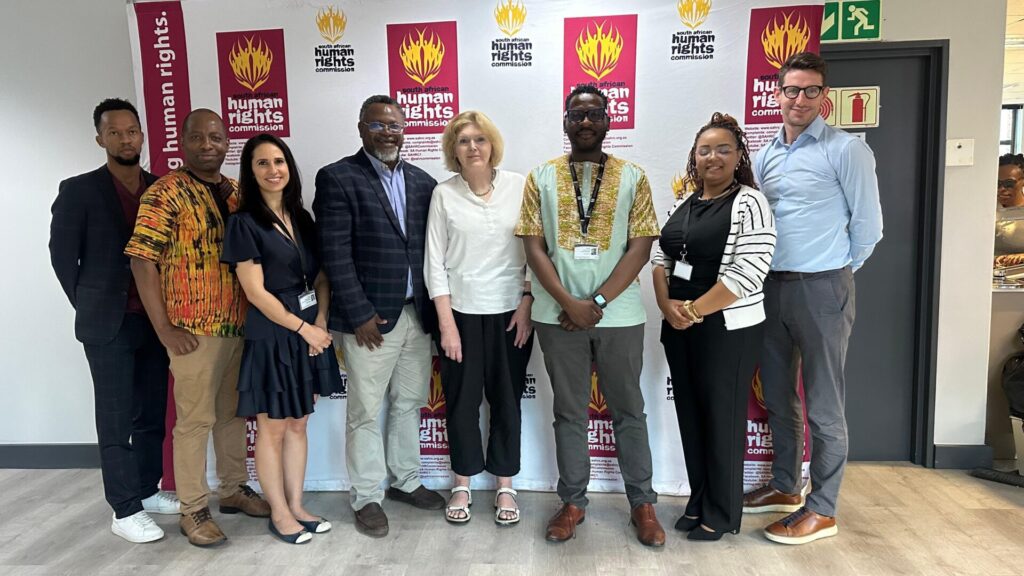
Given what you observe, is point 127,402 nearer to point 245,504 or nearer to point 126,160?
point 245,504

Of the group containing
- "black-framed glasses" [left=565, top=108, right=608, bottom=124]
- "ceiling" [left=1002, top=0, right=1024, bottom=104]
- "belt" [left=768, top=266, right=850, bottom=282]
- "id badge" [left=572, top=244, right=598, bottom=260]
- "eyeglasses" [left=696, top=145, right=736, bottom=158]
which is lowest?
"belt" [left=768, top=266, right=850, bottom=282]

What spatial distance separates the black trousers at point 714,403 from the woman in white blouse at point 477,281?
2.22ft

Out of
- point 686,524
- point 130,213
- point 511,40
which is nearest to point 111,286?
point 130,213

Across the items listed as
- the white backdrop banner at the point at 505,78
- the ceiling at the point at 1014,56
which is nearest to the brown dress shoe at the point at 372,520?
the white backdrop banner at the point at 505,78

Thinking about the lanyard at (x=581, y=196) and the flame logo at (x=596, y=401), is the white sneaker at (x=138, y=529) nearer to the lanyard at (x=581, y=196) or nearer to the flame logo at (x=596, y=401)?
the flame logo at (x=596, y=401)

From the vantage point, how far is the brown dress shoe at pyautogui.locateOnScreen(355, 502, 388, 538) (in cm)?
266

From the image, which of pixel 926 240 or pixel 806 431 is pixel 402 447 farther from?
pixel 926 240

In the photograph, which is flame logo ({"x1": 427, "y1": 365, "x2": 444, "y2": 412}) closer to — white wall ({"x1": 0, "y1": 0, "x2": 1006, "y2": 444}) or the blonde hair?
the blonde hair

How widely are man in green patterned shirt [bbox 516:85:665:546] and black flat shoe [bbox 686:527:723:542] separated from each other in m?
0.13

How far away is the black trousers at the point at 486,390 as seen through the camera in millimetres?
2615

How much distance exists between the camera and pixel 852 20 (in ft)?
10.5

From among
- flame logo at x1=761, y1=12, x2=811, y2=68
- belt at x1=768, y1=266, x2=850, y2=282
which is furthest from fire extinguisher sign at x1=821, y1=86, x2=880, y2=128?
belt at x1=768, y1=266, x2=850, y2=282

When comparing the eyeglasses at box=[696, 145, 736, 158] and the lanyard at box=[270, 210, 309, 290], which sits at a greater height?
the eyeglasses at box=[696, 145, 736, 158]

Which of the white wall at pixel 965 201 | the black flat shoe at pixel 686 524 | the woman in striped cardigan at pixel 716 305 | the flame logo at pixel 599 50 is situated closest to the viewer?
the woman in striped cardigan at pixel 716 305
